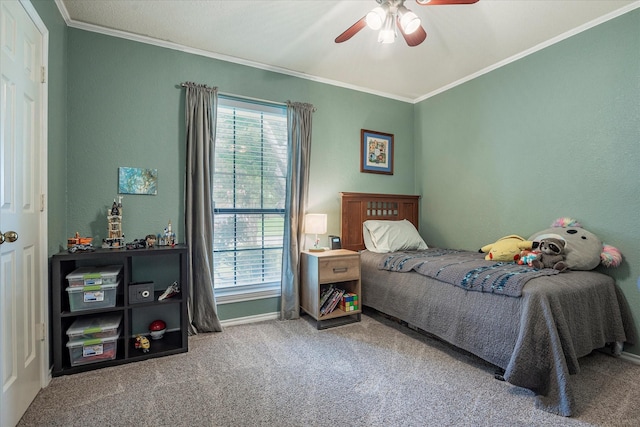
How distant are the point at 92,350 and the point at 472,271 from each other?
2.73 meters

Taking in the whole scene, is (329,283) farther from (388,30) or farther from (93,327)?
(388,30)

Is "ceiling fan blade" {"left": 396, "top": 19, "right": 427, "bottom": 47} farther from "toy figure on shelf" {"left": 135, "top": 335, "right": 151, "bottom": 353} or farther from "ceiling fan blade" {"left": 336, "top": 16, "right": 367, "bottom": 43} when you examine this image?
"toy figure on shelf" {"left": 135, "top": 335, "right": 151, "bottom": 353}

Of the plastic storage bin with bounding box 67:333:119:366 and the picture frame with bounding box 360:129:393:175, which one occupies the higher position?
the picture frame with bounding box 360:129:393:175

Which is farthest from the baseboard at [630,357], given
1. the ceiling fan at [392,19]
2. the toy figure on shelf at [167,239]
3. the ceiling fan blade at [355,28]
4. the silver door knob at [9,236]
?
the silver door knob at [9,236]

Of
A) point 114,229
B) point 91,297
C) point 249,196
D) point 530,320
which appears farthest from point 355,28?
point 91,297

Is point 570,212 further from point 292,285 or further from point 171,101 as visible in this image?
point 171,101

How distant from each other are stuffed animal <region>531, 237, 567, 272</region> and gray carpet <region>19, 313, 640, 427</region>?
2.41 feet

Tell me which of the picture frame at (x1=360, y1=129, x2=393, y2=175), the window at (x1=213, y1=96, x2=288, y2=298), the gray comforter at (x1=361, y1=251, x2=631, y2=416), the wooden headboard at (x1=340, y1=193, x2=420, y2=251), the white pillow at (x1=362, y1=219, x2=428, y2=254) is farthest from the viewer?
the picture frame at (x1=360, y1=129, x2=393, y2=175)

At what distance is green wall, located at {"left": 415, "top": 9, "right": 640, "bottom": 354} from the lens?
2.32m

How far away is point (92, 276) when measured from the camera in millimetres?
2131

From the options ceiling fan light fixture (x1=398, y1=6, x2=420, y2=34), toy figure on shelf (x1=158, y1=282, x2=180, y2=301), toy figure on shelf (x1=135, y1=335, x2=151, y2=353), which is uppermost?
ceiling fan light fixture (x1=398, y1=6, x2=420, y2=34)

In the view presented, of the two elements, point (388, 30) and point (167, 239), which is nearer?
point (388, 30)

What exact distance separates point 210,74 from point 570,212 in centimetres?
340

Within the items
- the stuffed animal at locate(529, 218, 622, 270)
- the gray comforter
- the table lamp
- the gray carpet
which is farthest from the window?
the stuffed animal at locate(529, 218, 622, 270)
